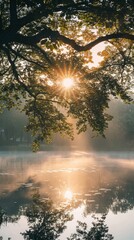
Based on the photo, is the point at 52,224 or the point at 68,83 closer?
the point at 52,224

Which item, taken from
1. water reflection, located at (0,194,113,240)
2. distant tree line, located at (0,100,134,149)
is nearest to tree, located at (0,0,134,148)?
water reflection, located at (0,194,113,240)

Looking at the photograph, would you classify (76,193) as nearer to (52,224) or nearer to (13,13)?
(52,224)

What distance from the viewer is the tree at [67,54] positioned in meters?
13.2

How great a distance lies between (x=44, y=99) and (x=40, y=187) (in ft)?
35.3

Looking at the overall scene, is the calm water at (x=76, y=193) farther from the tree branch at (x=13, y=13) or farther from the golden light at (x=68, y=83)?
the tree branch at (x=13, y=13)

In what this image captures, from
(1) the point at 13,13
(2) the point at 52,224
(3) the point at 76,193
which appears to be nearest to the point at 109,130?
(3) the point at 76,193

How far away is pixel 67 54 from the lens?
68.7ft

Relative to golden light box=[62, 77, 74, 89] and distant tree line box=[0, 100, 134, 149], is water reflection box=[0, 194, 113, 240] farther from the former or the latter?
distant tree line box=[0, 100, 134, 149]

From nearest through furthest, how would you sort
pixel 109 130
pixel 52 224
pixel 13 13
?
pixel 13 13, pixel 52 224, pixel 109 130

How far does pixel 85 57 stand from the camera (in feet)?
63.1

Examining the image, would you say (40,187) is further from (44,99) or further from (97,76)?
(97,76)

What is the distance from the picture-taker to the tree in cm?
1325

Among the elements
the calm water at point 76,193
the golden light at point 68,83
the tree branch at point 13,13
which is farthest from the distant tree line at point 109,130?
the tree branch at point 13,13

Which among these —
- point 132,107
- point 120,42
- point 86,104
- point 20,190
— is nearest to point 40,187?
point 20,190
